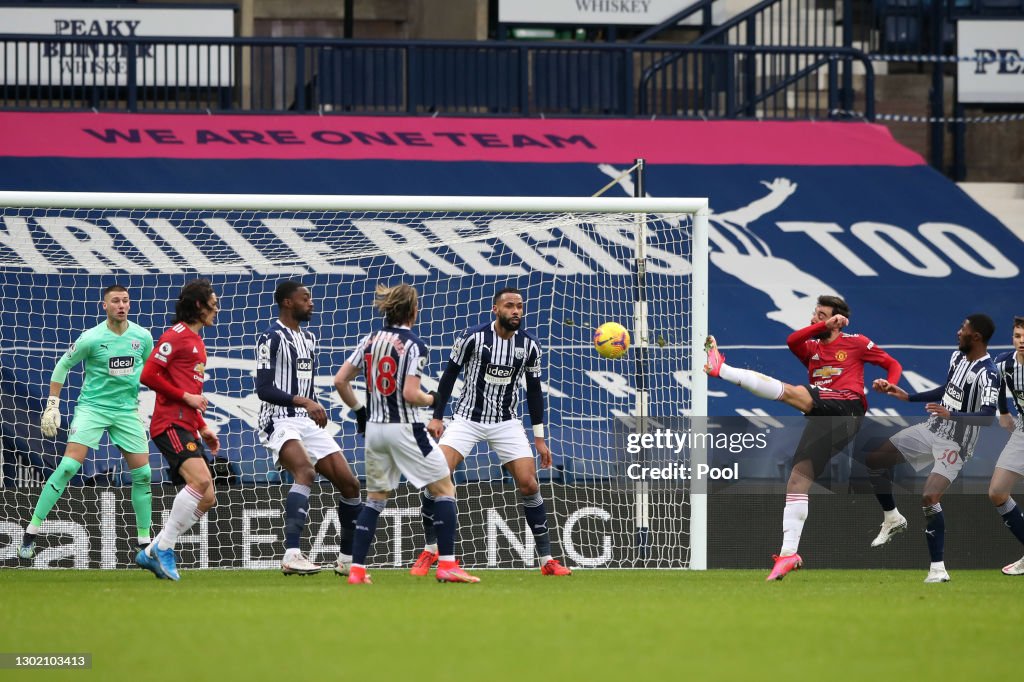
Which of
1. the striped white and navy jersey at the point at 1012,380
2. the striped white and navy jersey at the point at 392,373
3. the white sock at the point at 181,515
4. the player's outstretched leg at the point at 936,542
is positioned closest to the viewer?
the striped white and navy jersey at the point at 392,373

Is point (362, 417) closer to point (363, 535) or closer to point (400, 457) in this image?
point (400, 457)

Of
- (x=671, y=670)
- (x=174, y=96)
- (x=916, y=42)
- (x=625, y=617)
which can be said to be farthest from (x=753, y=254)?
(x=671, y=670)

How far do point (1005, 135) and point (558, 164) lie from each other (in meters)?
7.50

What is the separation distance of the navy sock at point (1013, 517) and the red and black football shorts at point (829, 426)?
124cm

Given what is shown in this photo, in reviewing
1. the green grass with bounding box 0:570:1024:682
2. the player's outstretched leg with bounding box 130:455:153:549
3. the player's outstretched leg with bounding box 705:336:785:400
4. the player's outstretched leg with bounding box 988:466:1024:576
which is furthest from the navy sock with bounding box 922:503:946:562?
the player's outstretched leg with bounding box 130:455:153:549

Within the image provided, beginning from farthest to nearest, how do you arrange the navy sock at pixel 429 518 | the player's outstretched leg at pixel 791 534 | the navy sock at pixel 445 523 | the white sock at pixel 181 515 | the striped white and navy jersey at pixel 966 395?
1. the striped white and navy jersey at pixel 966 395
2. the navy sock at pixel 429 518
3. the player's outstretched leg at pixel 791 534
4. the white sock at pixel 181 515
5. the navy sock at pixel 445 523

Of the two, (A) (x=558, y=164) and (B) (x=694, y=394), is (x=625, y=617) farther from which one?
(A) (x=558, y=164)

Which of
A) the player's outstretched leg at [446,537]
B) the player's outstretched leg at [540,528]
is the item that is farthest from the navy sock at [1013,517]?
the player's outstretched leg at [446,537]

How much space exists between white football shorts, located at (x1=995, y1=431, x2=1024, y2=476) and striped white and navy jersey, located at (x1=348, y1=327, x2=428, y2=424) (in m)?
4.66

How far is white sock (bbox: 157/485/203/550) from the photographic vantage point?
30.6 feet

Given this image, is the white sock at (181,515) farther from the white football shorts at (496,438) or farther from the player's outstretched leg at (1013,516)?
the player's outstretched leg at (1013,516)

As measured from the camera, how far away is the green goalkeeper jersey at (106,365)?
9.98 metres

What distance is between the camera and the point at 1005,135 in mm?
20609

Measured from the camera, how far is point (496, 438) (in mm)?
10312
